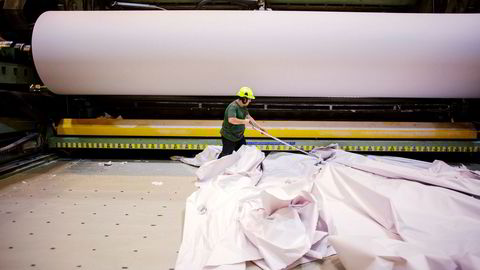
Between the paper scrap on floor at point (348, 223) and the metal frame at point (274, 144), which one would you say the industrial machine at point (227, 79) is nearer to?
the metal frame at point (274, 144)

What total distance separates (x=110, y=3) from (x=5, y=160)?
2540 mm

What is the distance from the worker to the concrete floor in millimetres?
588

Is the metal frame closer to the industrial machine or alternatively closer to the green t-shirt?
the industrial machine

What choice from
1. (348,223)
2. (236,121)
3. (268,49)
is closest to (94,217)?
(236,121)

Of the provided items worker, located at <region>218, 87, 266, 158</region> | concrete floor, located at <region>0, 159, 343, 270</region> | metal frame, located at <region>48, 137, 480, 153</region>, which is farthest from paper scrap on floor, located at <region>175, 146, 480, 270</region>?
metal frame, located at <region>48, 137, 480, 153</region>

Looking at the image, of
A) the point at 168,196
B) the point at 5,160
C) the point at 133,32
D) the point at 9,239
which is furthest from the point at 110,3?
the point at 9,239

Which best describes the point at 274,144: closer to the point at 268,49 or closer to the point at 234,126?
the point at 234,126

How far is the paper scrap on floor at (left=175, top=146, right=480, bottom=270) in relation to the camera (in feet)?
5.08

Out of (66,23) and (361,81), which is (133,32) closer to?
(66,23)

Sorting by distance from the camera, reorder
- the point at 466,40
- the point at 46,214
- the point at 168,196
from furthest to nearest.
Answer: the point at 466,40, the point at 168,196, the point at 46,214

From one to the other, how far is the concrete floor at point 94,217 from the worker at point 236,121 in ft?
1.93

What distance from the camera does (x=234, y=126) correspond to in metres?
3.64

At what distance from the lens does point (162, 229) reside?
2334 mm

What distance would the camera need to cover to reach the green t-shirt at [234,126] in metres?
3.56
